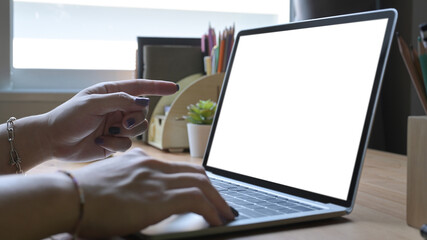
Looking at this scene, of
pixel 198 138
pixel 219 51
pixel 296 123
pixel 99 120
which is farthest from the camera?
pixel 219 51

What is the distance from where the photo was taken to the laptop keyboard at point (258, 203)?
597 millimetres

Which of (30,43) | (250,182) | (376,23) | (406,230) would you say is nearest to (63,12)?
(30,43)

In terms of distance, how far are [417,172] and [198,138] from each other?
2.38ft

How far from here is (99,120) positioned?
2.87 feet

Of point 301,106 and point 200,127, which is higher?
point 301,106

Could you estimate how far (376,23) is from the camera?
2.26 feet

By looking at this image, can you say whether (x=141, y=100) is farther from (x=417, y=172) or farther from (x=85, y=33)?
(x=85, y=33)

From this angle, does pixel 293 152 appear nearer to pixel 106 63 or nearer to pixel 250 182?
pixel 250 182

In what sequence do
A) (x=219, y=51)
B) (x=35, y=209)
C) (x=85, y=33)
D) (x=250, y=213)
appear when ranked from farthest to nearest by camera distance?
1. (x=85, y=33)
2. (x=219, y=51)
3. (x=250, y=213)
4. (x=35, y=209)

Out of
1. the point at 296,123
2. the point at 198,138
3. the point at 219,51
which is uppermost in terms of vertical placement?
the point at 219,51

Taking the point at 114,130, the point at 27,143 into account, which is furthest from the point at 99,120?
the point at 27,143

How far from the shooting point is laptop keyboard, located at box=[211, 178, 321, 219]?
597mm

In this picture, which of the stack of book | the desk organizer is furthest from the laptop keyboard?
the stack of book

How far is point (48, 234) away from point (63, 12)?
1481mm
